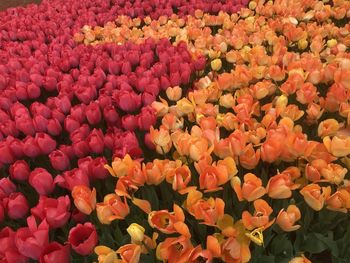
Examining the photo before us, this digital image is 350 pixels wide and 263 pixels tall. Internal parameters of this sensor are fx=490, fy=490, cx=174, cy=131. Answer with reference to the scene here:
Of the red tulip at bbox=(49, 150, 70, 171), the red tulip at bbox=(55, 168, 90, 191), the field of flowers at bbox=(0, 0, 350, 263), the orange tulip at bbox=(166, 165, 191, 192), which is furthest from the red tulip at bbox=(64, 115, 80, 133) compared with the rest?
the orange tulip at bbox=(166, 165, 191, 192)

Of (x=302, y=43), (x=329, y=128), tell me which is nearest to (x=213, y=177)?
(x=329, y=128)

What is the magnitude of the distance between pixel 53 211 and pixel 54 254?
0.22m

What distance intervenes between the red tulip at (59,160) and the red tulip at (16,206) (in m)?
0.31

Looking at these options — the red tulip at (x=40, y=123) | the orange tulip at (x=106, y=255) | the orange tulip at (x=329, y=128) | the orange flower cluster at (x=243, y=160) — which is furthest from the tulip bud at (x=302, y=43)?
A: the orange tulip at (x=106, y=255)

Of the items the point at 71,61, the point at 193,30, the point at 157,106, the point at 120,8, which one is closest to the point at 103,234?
the point at 157,106

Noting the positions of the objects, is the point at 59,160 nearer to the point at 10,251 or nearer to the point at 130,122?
the point at 130,122

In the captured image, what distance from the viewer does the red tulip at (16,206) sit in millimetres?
Answer: 2074

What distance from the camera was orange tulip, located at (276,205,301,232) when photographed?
1.80 metres

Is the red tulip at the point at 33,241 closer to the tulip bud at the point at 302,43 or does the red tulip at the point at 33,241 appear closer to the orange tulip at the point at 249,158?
the orange tulip at the point at 249,158

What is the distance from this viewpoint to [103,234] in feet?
6.65

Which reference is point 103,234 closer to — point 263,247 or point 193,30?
point 263,247

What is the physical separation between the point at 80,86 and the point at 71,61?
0.99 m

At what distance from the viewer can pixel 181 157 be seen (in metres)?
2.37

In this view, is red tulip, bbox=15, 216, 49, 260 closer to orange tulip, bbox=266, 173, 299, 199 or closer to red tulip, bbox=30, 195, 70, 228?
red tulip, bbox=30, 195, 70, 228
